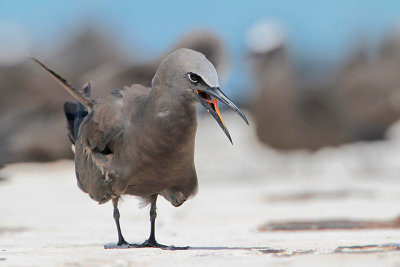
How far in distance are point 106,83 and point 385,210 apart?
645cm

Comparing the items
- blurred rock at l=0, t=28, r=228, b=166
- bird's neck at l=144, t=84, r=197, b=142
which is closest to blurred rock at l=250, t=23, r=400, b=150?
blurred rock at l=0, t=28, r=228, b=166

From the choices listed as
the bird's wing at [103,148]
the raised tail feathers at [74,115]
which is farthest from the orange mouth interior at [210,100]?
the raised tail feathers at [74,115]

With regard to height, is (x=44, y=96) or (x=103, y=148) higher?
(x=44, y=96)

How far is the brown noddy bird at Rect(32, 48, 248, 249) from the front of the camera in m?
3.65

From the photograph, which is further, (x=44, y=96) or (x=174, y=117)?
(x=44, y=96)

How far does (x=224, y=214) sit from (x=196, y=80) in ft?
10.0

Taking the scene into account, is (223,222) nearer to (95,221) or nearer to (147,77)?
(95,221)

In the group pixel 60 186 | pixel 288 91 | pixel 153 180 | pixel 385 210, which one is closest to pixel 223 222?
pixel 385 210

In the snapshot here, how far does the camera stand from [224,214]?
21.4 feet

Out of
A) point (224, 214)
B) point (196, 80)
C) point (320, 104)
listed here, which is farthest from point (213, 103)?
point (320, 104)

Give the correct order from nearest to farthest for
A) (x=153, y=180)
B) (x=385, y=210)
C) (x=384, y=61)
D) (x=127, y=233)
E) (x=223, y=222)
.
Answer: (x=153, y=180) < (x=127, y=233) < (x=223, y=222) < (x=385, y=210) < (x=384, y=61)

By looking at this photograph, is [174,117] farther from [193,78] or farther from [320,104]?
[320,104]

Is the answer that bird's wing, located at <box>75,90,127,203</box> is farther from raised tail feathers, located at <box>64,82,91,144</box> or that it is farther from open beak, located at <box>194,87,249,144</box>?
open beak, located at <box>194,87,249,144</box>

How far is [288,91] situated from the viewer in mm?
12891
